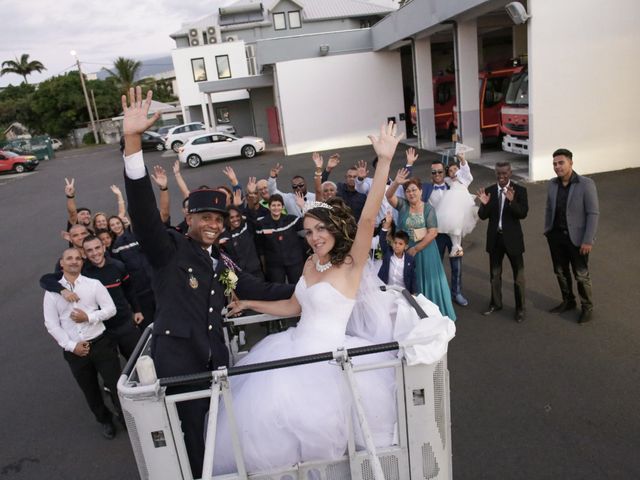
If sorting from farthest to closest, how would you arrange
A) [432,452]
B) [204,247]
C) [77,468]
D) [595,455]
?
[77,468], [595,455], [204,247], [432,452]

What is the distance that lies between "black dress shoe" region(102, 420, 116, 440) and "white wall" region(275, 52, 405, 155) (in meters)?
21.5

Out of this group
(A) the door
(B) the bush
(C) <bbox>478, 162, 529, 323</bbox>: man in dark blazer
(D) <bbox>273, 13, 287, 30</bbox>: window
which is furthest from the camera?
(B) the bush

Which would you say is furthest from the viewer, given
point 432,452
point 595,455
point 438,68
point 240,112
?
point 240,112

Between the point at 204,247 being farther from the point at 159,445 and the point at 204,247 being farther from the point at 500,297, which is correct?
the point at 500,297

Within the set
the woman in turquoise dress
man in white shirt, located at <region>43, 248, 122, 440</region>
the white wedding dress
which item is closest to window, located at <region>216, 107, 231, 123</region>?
the woman in turquoise dress

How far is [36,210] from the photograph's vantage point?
1858 centimetres

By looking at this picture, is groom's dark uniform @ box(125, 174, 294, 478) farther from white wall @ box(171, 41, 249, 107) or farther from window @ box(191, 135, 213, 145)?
white wall @ box(171, 41, 249, 107)

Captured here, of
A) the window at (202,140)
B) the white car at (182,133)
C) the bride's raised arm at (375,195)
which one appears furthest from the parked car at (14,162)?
the bride's raised arm at (375,195)

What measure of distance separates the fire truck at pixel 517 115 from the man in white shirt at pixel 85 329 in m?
12.9

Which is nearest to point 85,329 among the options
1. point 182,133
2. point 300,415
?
point 300,415

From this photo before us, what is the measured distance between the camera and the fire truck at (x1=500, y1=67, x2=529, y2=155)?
1478 cm

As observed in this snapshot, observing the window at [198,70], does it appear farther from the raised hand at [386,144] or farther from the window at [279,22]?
the raised hand at [386,144]

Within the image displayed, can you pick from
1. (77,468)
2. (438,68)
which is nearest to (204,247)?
(77,468)

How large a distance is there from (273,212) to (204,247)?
3.72m
